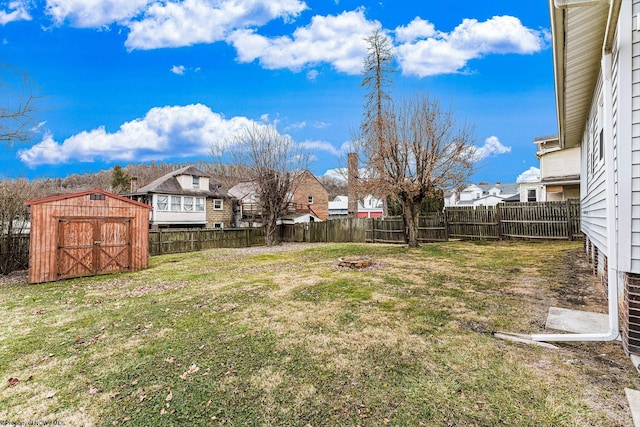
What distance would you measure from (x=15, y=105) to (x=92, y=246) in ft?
16.0

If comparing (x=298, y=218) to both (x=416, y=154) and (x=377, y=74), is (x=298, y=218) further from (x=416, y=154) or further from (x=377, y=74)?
(x=416, y=154)

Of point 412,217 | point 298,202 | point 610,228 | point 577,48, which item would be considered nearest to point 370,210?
point 298,202

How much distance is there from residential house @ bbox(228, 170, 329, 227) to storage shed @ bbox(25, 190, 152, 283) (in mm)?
14169

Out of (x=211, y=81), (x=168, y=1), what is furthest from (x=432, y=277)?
(x=211, y=81)

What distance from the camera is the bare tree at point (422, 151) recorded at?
12297 mm

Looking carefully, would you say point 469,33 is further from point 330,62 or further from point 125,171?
point 125,171

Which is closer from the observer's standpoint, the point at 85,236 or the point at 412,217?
the point at 85,236

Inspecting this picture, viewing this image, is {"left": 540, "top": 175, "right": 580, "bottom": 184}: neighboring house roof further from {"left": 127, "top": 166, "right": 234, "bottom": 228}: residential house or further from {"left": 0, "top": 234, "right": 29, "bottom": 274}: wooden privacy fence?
{"left": 127, "top": 166, "right": 234, "bottom": 228}: residential house

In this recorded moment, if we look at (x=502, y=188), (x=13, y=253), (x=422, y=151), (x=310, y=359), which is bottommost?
(x=310, y=359)

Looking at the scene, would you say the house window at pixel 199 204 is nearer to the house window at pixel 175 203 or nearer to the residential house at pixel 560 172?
the house window at pixel 175 203

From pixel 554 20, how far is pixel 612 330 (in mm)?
3795

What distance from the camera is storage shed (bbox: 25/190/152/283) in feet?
28.5

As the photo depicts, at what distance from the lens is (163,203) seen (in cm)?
2575

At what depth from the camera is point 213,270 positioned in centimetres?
975
